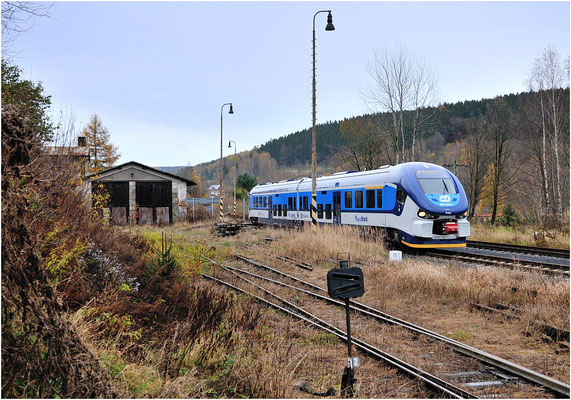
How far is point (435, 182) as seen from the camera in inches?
626

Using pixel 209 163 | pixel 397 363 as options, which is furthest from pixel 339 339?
pixel 209 163

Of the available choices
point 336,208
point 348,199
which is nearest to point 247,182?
point 336,208

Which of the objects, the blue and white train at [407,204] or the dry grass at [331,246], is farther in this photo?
the blue and white train at [407,204]

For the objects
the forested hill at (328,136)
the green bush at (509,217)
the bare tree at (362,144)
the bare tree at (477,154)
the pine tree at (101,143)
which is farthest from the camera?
the forested hill at (328,136)

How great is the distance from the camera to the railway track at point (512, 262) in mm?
11178

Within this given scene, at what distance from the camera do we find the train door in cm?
2030

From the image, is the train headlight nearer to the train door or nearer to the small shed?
the train door

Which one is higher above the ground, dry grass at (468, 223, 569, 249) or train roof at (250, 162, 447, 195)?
train roof at (250, 162, 447, 195)

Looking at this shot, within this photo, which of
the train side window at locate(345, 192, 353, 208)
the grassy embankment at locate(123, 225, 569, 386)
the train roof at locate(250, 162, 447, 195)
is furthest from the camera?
the train side window at locate(345, 192, 353, 208)

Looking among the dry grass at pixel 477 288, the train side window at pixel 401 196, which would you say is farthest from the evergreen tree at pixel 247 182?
the dry grass at pixel 477 288

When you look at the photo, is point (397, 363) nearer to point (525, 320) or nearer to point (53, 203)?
point (525, 320)

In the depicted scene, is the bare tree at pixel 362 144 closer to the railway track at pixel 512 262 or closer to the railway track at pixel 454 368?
the railway track at pixel 512 262

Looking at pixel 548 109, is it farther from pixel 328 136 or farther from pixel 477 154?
pixel 328 136

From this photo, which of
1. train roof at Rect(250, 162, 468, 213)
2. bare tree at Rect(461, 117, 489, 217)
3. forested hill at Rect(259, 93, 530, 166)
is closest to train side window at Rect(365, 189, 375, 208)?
train roof at Rect(250, 162, 468, 213)
